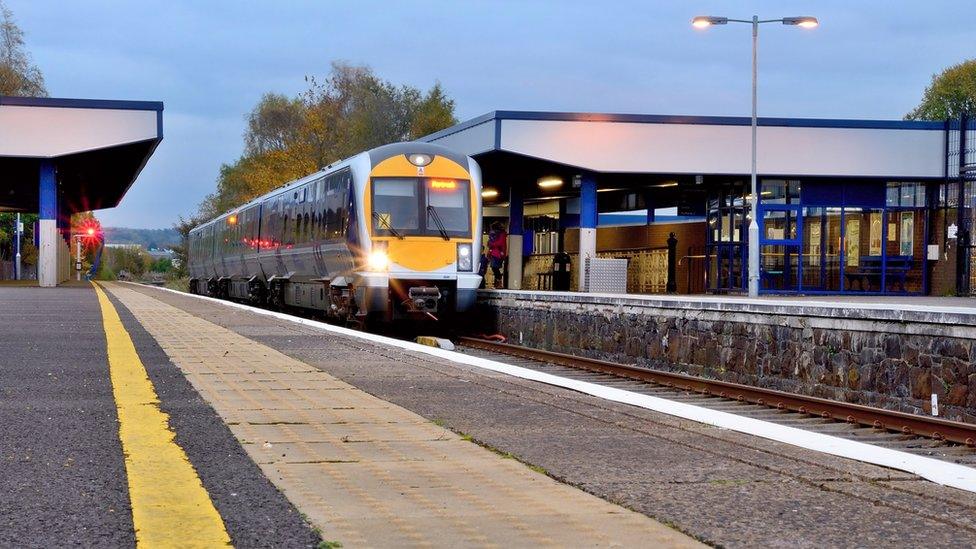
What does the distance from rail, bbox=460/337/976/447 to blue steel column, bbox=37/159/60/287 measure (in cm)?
3072

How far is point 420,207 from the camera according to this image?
21.3 meters

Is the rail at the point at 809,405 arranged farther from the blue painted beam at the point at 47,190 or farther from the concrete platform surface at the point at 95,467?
the blue painted beam at the point at 47,190

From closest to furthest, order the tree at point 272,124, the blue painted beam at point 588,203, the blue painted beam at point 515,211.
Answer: the blue painted beam at point 588,203, the blue painted beam at point 515,211, the tree at point 272,124

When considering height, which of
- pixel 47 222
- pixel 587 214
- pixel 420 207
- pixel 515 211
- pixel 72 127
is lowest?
pixel 420 207

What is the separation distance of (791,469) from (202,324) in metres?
13.7

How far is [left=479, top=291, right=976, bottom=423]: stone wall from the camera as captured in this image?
448 inches

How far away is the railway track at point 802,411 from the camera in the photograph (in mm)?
9555

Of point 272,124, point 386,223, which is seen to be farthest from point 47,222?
point 272,124

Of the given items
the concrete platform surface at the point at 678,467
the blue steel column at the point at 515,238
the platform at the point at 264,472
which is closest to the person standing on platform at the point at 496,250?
the blue steel column at the point at 515,238

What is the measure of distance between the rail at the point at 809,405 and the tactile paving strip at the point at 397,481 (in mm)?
4657

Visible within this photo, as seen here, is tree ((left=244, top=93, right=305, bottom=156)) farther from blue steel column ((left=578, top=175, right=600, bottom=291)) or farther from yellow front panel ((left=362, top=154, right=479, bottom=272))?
yellow front panel ((left=362, top=154, right=479, bottom=272))

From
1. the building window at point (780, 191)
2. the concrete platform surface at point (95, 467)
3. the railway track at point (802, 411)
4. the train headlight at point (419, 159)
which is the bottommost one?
the railway track at point (802, 411)

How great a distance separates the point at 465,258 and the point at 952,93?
3028 inches

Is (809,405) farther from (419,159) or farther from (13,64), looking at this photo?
(13,64)
